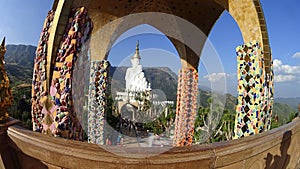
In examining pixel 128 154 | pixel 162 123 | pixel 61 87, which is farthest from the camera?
pixel 162 123

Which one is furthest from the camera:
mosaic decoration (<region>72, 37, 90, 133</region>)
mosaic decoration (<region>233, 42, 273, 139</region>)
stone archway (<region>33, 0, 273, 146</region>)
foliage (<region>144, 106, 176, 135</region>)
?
foliage (<region>144, 106, 176, 135</region>)

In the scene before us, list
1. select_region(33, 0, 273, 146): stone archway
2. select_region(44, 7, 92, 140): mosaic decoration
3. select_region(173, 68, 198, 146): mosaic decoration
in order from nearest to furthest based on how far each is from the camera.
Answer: select_region(44, 7, 92, 140): mosaic decoration, select_region(33, 0, 273, 146): stone archway, select_region(173, 68, 198, 146): mosaic decoration

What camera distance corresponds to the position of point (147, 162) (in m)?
1.04

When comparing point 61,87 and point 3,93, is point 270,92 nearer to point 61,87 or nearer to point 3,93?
point 61,87

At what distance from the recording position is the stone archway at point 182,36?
100 inches

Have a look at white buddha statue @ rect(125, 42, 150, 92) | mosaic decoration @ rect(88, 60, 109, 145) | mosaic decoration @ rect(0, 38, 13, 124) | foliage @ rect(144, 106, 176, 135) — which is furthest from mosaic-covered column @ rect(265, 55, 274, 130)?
white buddha statue @ rect(125, 42, 150, 92)

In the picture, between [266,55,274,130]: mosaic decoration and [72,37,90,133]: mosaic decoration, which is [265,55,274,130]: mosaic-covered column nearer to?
[266,55,274,130]: mosaic decoration

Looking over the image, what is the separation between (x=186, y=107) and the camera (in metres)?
5.73

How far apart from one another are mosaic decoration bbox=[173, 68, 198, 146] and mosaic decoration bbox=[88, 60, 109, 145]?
6.64 ft

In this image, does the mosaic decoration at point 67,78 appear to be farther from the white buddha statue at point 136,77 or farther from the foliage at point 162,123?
the white buddha statue at point 136,77

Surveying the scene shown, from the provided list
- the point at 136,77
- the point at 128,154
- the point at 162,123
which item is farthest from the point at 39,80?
the point at 136,77

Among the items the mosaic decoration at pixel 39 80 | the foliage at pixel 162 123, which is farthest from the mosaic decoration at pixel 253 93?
the foliage at pixel 162 123

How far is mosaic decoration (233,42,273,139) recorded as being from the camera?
2.72 metres

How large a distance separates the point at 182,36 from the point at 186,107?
1.88m
